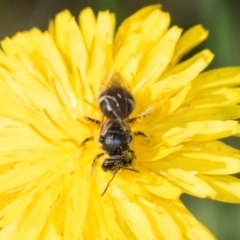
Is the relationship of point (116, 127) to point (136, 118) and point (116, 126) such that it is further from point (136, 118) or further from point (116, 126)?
point (136, 118)

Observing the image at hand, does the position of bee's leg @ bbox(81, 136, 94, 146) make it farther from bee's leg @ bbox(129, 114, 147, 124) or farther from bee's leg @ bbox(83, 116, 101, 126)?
bee's leg @ bbox(129, 114, 147, 124)

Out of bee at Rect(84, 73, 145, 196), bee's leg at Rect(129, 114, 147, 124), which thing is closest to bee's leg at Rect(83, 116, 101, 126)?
bee at Rect(84, 73, 145, 196)

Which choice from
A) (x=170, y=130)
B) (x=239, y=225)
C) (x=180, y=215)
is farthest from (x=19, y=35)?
(x=239, y=225)

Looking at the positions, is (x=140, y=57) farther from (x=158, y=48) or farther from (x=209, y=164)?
(x=209, y=164)

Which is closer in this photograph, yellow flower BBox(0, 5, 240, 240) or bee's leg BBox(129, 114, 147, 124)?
yellow flower BBox(0, 5, 240, 240)

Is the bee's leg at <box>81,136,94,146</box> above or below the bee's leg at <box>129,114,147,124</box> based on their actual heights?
above

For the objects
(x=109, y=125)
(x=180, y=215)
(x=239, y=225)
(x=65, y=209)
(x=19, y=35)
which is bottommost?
(x=239, y=225)

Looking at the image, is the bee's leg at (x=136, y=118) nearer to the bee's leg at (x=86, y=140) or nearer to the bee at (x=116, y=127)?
the bee at (x=116, y=127)

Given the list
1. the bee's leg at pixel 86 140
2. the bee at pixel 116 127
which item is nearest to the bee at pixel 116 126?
the bee at pixel 116 127

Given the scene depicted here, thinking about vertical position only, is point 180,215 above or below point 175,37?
below
